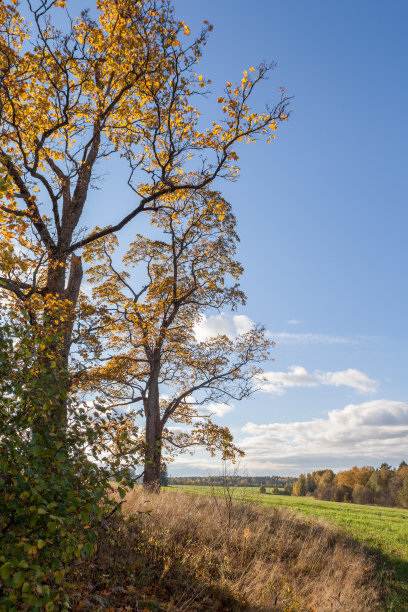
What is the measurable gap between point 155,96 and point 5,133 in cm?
429

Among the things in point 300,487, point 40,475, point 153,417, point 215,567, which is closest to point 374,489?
point 300,487

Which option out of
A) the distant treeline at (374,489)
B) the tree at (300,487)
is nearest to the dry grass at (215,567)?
the distant treeline at (374,489)

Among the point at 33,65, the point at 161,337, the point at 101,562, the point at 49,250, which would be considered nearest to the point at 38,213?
the point at 49,250

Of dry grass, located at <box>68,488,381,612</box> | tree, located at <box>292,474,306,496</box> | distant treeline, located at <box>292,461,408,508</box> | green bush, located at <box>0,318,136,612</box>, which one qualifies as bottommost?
tree, located at <box>292,474,306,496</box>

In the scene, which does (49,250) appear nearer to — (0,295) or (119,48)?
(0,295)

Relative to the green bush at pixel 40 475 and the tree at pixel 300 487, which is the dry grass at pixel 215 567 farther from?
the tree at pixel 300 487

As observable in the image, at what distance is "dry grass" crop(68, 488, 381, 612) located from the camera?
7102mm

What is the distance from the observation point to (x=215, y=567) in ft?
28.3

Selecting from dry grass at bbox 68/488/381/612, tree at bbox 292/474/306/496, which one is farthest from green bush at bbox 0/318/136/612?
tree at bbox 292/474/306/496

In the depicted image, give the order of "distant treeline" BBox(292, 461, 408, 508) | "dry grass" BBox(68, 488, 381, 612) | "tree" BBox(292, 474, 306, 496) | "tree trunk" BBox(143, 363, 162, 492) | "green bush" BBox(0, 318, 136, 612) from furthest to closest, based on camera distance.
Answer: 1. "tree" BBox(292, 474, 306, 496)
2. "distant treeline" BBox(292, 461, 408, 508)
3. "tree trunk" BBox(143, 363, 162, 492)
4. "dry grass" BBox(68, 488, 381, 612)
5. "green bush" BBox(0, 318, 136, 612)

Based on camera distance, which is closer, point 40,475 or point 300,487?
point 40,475

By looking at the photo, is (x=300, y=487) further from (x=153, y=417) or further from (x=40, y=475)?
(x=40, y=475)

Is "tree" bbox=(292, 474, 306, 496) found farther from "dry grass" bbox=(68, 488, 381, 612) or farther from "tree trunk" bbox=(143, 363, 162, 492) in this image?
"dry grass" bbox=(68, 488, 381, 612)

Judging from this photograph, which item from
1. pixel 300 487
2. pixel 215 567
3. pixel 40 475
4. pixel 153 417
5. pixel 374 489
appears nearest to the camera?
pixel 40 475
